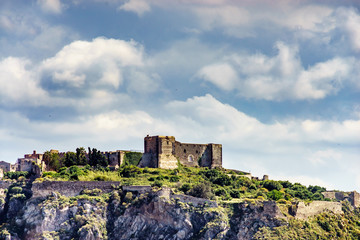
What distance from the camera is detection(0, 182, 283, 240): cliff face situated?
84.1 metres

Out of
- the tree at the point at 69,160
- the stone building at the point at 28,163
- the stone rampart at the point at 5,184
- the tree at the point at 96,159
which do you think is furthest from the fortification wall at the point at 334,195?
the stone rampart at the point at 5,184

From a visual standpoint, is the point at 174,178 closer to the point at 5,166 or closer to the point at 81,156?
the point at 81,156

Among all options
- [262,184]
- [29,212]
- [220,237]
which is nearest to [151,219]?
[220,237]

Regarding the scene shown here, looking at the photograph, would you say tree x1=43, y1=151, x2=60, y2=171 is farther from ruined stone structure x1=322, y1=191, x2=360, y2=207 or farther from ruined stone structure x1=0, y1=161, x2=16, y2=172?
ruined stone structure x1=322, y1=191, x2=360, y2=207

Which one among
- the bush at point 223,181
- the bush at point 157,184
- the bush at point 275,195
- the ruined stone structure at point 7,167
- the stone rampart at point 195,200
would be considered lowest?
the stone rampart at point 195,200

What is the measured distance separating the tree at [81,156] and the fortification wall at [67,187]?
1391 centimetres

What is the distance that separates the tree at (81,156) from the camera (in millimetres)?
106062

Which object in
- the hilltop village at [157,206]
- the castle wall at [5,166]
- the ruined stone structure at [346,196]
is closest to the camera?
the hilltop village at [157,206]

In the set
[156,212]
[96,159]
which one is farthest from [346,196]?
[96,159]

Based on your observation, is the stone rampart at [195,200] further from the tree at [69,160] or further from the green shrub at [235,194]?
the tree at [69,160]

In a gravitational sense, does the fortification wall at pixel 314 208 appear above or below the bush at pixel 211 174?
below

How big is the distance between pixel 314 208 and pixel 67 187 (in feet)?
110

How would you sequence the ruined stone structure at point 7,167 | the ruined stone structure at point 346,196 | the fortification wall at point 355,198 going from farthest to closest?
the ruined stone structure at point 7,167
the ruined stone structure at point 346,196
the fortification wall at point 355,198

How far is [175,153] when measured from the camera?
10844cm
